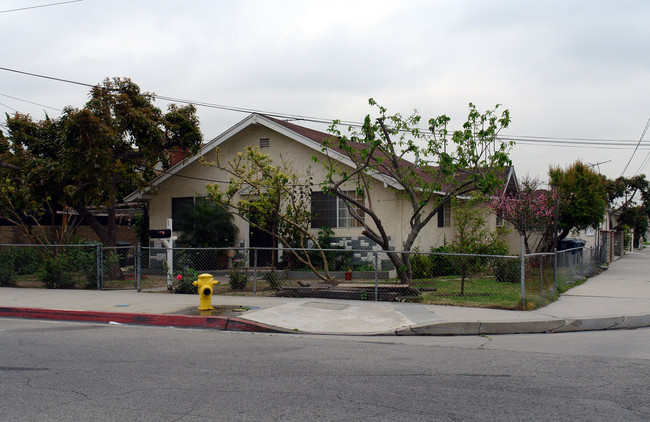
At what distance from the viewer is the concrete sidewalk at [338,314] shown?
9.71 metres

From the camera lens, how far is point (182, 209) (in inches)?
824

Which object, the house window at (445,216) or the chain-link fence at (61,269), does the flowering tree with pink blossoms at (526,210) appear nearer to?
the house window at (445,216)

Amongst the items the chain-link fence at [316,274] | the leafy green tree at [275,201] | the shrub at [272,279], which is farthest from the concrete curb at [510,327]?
the leafy green tree at [275,201]

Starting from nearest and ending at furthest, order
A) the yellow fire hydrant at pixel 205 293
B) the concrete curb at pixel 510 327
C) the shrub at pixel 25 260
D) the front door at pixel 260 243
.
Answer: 1. the concrete curb at pixel 510 327
2. the yellow fire hydrant at pixel 205 293
3. the shrub at pixel 25 260
4. the front door at pixel 260 243

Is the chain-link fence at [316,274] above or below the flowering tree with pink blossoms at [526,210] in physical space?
below

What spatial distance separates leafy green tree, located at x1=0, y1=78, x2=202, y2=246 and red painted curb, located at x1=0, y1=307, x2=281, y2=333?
17.3ft

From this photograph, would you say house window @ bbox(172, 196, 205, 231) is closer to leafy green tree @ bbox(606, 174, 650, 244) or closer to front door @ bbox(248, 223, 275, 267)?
front door @ bbox(248, 223, 275, 267)

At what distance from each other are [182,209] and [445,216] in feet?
32.1

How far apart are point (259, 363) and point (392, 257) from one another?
735cm

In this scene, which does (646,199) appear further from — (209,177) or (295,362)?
(295,362)

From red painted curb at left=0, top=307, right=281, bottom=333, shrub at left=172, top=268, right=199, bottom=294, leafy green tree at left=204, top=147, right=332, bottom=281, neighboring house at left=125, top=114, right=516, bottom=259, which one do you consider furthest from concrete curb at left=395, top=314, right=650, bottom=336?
neighboring house at left=125, top=114, right=516, bottom=259

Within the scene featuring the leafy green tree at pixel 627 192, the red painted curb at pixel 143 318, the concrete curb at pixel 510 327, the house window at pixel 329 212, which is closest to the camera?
the concrete curb at pixel 510 327

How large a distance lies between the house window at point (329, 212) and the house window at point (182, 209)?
4.15m

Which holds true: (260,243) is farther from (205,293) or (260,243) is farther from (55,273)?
(205,293)
